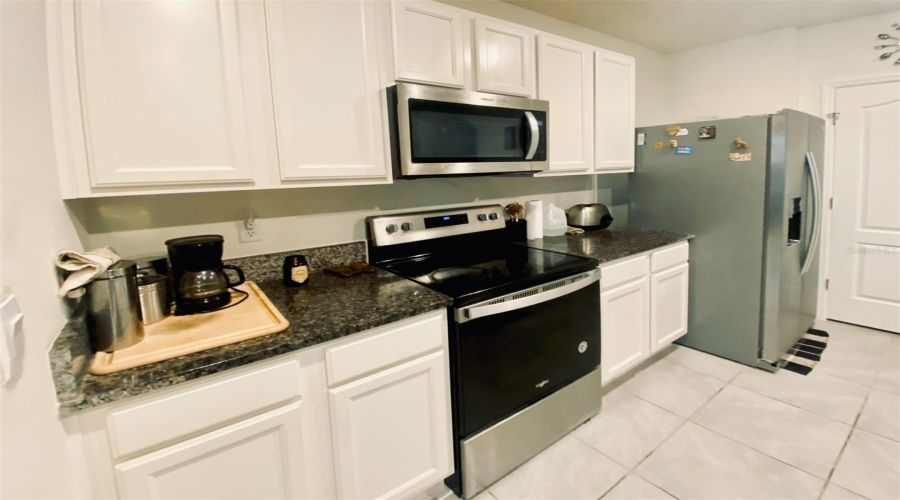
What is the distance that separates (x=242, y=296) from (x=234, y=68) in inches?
30.7

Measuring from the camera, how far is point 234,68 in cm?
132

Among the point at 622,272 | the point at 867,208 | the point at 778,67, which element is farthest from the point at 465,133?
the point at 867,208

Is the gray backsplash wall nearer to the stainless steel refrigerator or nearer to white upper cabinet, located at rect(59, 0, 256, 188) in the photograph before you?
white upper cabinet, located at rect(59, 0, 256, 188)

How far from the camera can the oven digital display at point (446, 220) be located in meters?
2.07

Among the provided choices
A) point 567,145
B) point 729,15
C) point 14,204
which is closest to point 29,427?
point 14,204

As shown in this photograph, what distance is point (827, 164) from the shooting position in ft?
10.6

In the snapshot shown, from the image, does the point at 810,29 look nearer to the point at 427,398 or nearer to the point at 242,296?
the point at 427,398

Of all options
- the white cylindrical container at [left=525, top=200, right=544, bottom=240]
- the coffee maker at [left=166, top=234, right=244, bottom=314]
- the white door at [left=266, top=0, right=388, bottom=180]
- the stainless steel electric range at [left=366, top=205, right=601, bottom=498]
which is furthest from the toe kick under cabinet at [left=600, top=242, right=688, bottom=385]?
the coffee maker at [left=166, top=234, right=244, bottom=314]

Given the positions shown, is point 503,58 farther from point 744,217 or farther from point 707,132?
point 744,217

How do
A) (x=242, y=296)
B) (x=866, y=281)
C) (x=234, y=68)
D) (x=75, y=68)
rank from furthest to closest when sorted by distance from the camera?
(x=866, y=281) < (x=242, y=296) < (x=234, y=68) < (x=75, y=68)

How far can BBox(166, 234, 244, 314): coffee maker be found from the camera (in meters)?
1.26

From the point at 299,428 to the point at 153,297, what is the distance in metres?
0.61

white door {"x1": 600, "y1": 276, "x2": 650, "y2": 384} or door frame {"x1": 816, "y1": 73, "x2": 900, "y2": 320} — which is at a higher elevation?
door frame {"x1": 816, "y1": 73, "x2": 900, "y2": 320}

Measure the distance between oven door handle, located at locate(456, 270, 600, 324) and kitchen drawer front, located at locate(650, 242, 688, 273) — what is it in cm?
66
